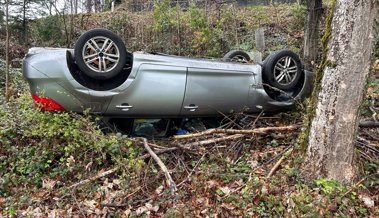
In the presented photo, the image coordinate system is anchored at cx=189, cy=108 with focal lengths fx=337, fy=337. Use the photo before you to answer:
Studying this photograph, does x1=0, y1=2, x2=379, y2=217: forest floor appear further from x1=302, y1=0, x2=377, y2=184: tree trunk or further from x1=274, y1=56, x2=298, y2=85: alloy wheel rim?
x1=274, y1=56, x2=298, y2=85: alloy wheel rim

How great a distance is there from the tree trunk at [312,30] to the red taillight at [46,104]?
6.30 metres

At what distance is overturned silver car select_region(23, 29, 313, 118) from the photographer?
4.30m

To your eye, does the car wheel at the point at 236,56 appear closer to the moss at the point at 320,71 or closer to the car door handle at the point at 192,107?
the car door handle at the point at 192,107

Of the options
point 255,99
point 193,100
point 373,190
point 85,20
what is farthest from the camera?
point 85,20

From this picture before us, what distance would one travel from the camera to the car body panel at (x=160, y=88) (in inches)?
169

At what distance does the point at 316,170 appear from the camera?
3.63 meters

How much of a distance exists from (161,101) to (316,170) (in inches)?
84.9

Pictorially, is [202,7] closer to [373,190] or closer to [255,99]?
[255,99]

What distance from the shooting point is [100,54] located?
441 cm

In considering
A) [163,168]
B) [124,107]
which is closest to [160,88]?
[124,107]

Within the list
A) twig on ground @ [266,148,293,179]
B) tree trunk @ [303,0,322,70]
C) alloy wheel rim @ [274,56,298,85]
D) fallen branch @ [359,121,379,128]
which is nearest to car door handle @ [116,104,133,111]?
twig on ground @ [266,148,293,179]

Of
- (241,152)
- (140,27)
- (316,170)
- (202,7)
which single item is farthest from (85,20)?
(316,170)

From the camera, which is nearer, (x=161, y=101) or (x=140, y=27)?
(x=161, y=101)

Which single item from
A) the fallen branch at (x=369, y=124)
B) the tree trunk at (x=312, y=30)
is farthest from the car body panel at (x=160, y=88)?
the tree trunk at (x=312, y=30)
